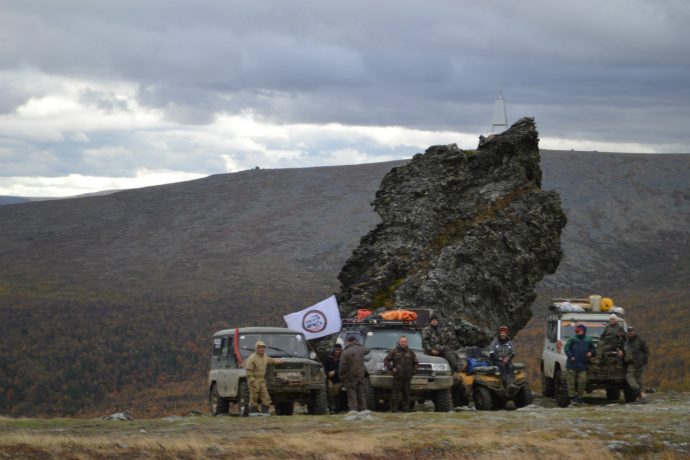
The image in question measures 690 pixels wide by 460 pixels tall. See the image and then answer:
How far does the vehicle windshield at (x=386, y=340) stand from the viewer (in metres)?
23.2

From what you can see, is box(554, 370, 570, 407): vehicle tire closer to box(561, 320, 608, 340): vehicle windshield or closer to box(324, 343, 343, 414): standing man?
box(561, 320, 608, 340): vehicle windshield

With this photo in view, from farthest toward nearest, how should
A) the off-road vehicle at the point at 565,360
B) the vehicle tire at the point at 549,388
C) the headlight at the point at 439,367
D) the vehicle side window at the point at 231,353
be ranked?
the vehicle tire at the point at 549,388, the off-road vehicle at the point at 565,360, the vehicle side window at the point at 231,353, the headlight at the point at 439,367

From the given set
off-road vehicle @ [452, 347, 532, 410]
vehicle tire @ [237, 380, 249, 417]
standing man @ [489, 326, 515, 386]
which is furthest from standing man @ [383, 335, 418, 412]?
vehicle tire @ [237, 380, 249, 417]

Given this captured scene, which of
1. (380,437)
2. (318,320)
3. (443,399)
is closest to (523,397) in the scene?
(443,399)

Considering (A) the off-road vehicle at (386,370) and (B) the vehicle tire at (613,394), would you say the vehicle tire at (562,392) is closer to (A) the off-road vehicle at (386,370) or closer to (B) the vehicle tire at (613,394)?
(B) the vehicle tire at (613,394)

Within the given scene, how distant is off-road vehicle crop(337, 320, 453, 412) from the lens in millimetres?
22062

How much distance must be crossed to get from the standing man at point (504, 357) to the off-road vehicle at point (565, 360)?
1.41m

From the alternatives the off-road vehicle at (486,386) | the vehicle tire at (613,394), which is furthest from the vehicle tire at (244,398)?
the vehicle tire at (613,394)

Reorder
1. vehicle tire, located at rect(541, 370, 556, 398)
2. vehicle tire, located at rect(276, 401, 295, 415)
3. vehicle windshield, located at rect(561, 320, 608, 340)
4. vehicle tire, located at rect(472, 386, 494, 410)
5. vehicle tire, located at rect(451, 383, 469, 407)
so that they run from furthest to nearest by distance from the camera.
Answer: vehicle tire, located at rect(541, 370, 556, 398), vehicle windshield, located at rect(561, 320, 608, 340), vehicle tire, located at rect(451, 383, 469, 407), vehicle tire, located at rect(472, 386, 494, 410), vehicle tire, located at rect(276, 401, 295, 415)

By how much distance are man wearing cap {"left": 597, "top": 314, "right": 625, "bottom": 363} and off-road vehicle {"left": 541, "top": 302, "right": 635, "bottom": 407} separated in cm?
14

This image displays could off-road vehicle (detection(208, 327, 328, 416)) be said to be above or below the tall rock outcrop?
below

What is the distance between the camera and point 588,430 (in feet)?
54.5

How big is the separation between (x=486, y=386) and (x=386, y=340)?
8.08 feet

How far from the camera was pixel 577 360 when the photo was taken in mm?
23375
